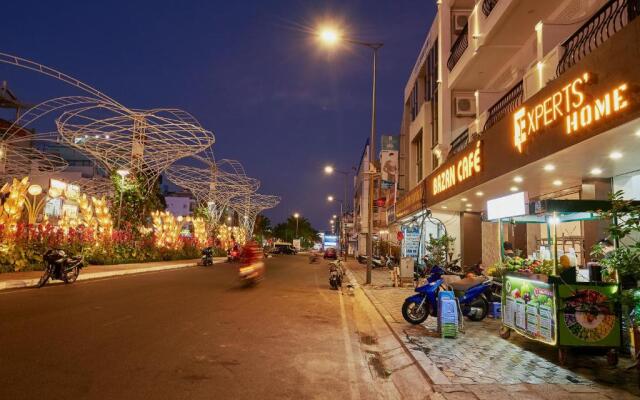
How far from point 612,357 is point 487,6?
1327cm

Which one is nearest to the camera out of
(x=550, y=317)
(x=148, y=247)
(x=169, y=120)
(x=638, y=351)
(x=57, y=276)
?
(x=638, y=351)

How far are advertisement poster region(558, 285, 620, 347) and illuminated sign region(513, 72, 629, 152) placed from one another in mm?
2925

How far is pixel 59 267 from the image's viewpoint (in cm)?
1539

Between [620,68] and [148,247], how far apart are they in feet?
96.7

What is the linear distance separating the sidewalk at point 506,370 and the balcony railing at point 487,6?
11.4 m

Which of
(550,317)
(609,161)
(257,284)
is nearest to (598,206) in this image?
(550,317)

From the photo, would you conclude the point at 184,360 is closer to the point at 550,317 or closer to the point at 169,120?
the point at 550,317

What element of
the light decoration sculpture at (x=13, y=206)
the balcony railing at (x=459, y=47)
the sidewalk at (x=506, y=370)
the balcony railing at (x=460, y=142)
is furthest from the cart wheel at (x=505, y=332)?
the light decoration sculpture at (x=13, y=206)

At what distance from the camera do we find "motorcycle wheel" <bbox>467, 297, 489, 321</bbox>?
1095 centimetres

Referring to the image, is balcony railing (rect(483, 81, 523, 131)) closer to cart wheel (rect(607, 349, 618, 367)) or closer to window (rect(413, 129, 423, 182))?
cart wheel (rect(607, 349, 618, 367))

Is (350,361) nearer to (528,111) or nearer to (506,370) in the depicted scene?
(506,370)

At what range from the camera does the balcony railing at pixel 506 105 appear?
13930 millimetres

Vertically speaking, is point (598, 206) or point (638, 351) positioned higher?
point (598, 206)

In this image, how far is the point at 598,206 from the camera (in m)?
7.37
